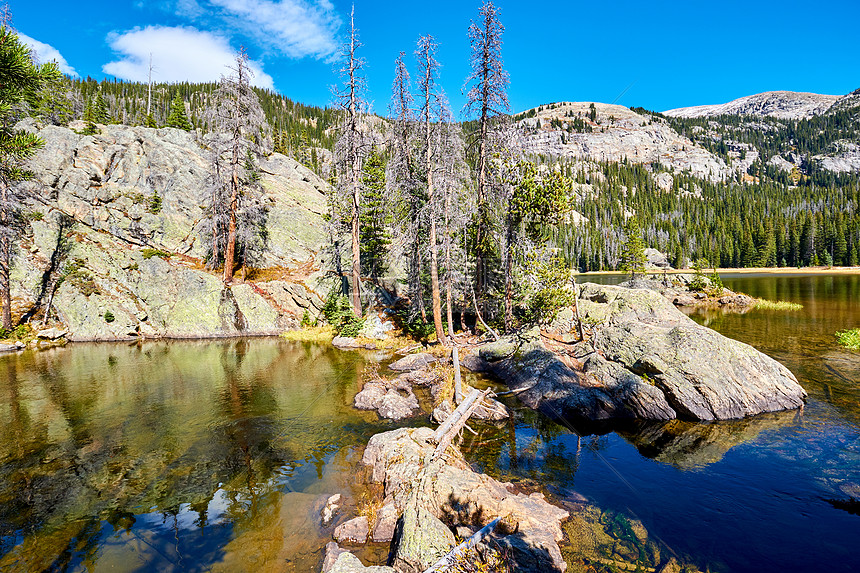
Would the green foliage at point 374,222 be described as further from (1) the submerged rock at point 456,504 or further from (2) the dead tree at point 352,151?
(1) the submerged rock at point 456,504

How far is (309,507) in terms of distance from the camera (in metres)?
9.06

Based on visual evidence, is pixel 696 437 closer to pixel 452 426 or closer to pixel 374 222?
pixel 452 426

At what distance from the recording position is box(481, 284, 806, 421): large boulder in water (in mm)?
14234

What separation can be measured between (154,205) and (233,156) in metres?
11.1

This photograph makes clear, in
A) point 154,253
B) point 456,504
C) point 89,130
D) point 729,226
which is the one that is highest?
point 89,130

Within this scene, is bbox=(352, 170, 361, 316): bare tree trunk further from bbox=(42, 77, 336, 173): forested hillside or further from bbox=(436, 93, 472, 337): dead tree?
bbox=(42, 77, 336, 173): forested hillside

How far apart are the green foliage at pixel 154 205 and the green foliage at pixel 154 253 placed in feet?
16.3

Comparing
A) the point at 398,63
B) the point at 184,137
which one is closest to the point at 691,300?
the point at 398,63

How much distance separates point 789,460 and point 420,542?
11.6m

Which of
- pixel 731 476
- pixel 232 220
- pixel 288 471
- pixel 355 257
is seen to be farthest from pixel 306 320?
pixel 731 476

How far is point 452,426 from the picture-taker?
11.5m

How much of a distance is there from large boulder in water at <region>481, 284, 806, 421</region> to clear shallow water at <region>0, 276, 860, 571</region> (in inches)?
30.6

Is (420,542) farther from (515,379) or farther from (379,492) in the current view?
(515,379)

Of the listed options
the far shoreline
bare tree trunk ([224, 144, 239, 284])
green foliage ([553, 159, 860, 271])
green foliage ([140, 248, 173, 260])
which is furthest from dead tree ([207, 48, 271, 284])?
the far shoreline
